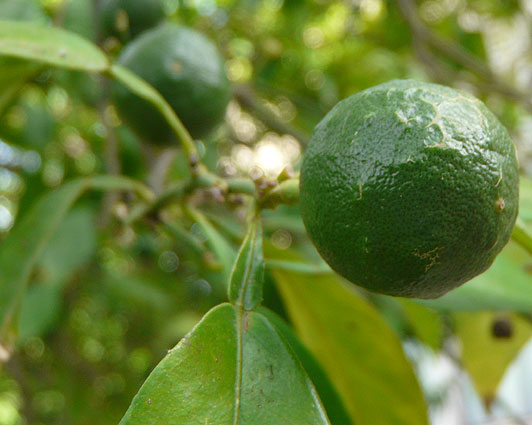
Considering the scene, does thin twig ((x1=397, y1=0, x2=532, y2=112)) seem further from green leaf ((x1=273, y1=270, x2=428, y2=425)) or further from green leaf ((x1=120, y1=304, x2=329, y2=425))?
green leaf ((x1=120, y1=304, x2=329, y2=425))

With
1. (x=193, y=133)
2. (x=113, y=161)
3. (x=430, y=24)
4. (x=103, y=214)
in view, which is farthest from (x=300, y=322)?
(x=430, y=24)

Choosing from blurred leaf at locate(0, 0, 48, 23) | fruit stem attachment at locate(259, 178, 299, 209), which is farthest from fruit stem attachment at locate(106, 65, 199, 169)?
blurred leaf at locate(0, 0, 48, 23)

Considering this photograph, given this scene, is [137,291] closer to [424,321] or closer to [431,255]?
[424,321]

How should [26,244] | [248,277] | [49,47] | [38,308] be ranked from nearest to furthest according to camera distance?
[248,277]
[49,47]
[26,244]
[38,308]

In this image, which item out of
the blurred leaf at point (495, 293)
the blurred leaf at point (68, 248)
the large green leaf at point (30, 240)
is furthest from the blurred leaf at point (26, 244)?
the blurred leaf at point (495, 293)

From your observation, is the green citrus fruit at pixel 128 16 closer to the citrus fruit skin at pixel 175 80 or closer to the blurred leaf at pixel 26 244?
the citrus fruit skin at pixel 175 80

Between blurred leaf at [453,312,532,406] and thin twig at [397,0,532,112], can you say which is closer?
blurred leaf at [453,312,532,406]

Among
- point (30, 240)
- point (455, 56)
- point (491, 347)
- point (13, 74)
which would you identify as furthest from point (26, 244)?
point (455, 56)
